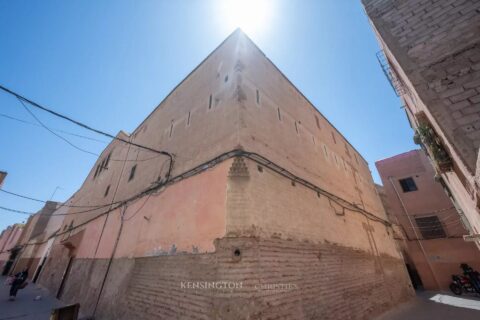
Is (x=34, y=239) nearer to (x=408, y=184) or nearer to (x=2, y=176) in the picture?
(x=2, y=176)

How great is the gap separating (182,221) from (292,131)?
4823 mm

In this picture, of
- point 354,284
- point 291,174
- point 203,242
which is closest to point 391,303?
point 354,284

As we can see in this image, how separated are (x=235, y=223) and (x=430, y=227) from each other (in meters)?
16.7

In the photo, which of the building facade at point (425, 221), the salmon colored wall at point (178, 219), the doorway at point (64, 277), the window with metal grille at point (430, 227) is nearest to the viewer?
the salmon colored wall at point (178, 219)

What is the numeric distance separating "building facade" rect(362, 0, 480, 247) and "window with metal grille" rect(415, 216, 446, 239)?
44.1 feet

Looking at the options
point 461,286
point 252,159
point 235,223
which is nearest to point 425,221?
point 461,286

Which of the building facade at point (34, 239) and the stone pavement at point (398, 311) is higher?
the building facade at point (34, 239)

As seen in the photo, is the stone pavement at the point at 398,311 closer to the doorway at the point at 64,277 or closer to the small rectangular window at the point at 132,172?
the doorway at the point at 64,277

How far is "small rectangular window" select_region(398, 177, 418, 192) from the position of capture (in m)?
15.0

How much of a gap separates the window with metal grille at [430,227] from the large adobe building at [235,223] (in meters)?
5.69

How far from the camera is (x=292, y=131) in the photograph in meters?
7.32

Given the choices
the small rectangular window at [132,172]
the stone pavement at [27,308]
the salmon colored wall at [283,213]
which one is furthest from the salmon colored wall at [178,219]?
the stone pavement at [27,308]

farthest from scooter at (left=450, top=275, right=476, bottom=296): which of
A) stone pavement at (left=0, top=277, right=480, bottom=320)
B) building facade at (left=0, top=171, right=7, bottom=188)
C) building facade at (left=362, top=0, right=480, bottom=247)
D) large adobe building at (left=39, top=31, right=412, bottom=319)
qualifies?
building facade at (left=0, top=171, right=7, bottom=188)

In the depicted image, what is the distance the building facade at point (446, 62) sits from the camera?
2.77 m
